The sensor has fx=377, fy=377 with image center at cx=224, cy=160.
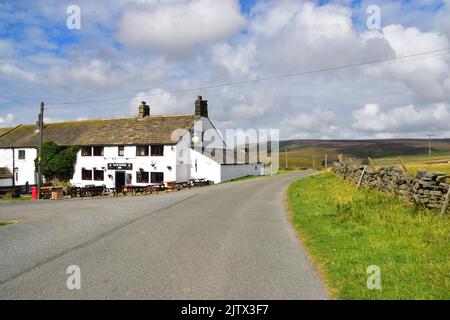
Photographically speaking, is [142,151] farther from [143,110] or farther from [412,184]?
[412,184]

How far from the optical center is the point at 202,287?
6805 mm

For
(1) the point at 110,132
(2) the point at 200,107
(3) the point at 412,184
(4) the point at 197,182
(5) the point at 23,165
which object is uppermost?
(2) the point at 200,107

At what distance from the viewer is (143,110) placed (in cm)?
4834

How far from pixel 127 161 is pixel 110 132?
5809 millimetres

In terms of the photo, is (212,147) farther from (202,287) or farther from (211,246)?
(202,287)

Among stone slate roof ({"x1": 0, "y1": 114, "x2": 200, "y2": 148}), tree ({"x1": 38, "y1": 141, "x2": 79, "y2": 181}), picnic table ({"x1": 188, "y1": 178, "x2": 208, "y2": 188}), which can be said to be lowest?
picnic table ({"x1": 188, "y1": 178, "x2": 208, "y2": 188})

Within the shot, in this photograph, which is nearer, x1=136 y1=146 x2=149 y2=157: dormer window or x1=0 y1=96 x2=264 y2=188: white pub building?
x1=0 y1=96 x2=264 y2=188: white pub building

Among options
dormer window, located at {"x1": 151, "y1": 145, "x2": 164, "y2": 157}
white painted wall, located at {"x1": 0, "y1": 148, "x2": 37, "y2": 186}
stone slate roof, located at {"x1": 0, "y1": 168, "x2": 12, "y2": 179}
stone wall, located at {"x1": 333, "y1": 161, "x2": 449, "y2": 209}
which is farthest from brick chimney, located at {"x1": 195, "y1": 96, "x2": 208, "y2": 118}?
stone wall, located at {"x1": 333, "y1": 161, "x2": 449, "y2": 209}

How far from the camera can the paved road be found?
6.67 m

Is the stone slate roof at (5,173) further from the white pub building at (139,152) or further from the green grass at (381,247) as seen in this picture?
the green grass at (381,247)

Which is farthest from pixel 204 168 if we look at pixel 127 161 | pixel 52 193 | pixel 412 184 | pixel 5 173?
pixel 412 184

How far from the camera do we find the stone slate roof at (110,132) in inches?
1687

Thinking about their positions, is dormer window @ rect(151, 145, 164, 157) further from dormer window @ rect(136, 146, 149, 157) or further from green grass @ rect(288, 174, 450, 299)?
green grass @ rect(288, 174, 450, 299)

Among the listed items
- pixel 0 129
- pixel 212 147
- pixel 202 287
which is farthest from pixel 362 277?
pixel 0 129
